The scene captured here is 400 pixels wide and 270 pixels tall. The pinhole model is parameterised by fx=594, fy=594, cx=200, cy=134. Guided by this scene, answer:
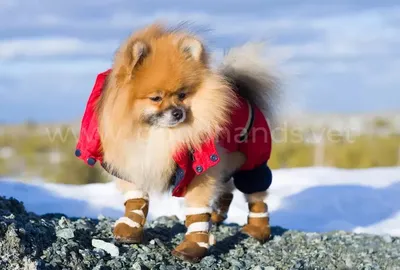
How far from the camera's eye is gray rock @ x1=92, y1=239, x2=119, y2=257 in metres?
3.78

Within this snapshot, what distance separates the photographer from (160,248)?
406 centimetres

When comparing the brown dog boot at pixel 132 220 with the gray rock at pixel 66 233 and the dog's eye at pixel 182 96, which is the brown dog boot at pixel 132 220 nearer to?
the gray rock at pixel 66 233

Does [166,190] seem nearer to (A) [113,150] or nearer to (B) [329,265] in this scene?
(A) [113,150]

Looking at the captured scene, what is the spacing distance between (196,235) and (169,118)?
906mm

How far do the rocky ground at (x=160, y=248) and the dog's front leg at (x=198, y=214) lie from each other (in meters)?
0.08

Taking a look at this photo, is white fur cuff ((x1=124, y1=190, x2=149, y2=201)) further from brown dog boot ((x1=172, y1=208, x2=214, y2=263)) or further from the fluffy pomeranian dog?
brown dog boot ((x1=172, y1=208, x2=214, y2=263))

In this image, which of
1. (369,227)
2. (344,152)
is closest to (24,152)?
(344,152)

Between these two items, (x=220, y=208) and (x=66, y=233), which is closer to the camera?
(x=66, y=233)

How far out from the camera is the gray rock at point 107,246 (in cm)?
378

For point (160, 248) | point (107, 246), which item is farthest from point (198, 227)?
point (107, 246)

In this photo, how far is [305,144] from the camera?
1780 centimetres

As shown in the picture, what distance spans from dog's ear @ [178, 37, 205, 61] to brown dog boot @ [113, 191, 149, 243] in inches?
41.7

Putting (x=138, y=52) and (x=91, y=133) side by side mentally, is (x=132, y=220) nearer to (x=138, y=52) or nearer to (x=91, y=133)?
(x=91, y=133)

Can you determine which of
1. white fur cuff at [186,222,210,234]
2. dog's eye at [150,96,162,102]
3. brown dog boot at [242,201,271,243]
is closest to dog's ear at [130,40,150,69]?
dog's eye at [150,96,162,102]
